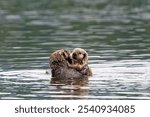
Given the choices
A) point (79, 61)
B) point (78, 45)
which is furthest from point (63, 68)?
point (78, 45)

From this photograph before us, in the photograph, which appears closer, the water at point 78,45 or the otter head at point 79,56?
the water at point 78,45

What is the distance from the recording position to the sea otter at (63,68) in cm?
1497

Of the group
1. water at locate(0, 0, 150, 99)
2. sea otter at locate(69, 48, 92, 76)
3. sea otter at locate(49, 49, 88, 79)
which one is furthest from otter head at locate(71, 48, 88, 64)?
water at locate(0, 0, 150, 99)

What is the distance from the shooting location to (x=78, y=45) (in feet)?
67.6

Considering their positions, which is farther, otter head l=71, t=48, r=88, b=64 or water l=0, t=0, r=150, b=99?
otter head l=71, t=48, r=88, b=64

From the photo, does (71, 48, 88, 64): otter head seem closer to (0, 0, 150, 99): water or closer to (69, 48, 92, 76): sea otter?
(69, 48, 92, 76): sea otter

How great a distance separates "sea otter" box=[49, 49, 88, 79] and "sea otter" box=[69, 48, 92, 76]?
0.17 ft

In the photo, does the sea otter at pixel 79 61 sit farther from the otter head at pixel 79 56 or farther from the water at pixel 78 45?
the water at pixel 78 45

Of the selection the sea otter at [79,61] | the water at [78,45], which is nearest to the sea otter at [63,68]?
the sea otter at [79,61]

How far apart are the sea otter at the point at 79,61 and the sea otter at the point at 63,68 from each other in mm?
51

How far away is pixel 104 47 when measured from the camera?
1984cm

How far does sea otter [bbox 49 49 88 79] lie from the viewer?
15.0 m

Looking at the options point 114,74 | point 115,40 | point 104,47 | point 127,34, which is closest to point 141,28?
point 127,34

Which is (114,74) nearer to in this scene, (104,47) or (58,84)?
(58,84)
